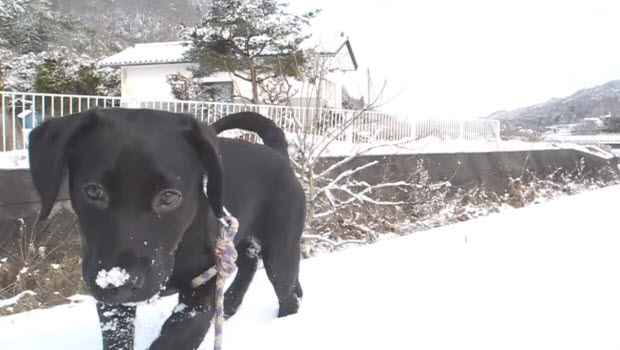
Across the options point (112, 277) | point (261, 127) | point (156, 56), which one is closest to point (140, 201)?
point (112, 277)

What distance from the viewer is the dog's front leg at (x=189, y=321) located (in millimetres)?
1346

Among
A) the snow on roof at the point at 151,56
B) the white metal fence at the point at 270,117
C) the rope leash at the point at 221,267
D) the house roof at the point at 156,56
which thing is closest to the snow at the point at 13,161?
the white metal fence at the point at 270,117

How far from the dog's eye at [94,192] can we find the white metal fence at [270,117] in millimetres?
2593

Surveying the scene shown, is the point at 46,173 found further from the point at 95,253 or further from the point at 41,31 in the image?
the point at 41,31

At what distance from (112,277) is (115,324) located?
A: 0.40 m

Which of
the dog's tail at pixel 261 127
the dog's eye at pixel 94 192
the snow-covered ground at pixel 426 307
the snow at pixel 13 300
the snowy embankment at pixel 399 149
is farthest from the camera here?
the snowy embankment at pixel 399 149

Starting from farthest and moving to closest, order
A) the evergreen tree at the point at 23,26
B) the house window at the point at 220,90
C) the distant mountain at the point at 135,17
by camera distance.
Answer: the distant mountain at the point at 135,17 < the evergreen tree at the point at 23,26 < the house window at the point at 220,90

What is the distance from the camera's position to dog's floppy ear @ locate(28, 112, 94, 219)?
1223 mm

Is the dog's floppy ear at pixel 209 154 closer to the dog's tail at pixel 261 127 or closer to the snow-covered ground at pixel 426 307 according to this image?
the snow-covered ground at pixel 426 307

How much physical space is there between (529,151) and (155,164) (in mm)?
13333

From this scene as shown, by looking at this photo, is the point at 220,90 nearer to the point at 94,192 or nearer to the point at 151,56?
the point at 151,56

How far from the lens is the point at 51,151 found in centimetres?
123

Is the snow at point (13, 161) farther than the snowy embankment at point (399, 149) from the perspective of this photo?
No

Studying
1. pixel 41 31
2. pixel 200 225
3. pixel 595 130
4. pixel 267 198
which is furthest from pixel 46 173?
pixel 595 130
